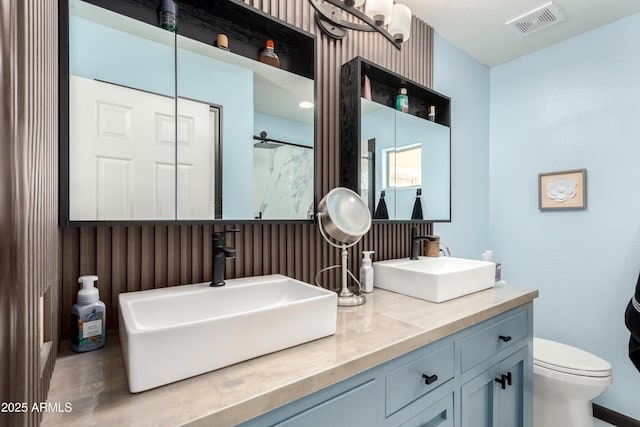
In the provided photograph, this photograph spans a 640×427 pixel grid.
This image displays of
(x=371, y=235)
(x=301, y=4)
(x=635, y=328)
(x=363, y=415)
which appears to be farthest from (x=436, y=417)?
(x=301, y=4)

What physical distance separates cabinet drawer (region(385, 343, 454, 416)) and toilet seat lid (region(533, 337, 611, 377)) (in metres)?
1.02

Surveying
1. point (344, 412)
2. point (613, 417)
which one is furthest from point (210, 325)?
point (613, 417)

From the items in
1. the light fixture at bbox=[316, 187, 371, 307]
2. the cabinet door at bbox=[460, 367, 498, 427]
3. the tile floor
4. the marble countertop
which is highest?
the light fixture at bbox=[316, 187, 371, 307]

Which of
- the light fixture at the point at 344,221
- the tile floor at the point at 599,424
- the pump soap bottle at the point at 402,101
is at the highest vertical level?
the pump soap bottle at the point at 402,101

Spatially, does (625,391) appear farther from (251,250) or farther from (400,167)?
(251,250)

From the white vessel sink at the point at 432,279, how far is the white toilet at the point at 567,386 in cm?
65

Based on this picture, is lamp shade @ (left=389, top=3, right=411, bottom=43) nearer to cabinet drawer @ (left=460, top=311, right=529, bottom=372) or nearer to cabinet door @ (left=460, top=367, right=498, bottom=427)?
cabinet drawer @ (left=460, top=311, right=529, bottom=372)

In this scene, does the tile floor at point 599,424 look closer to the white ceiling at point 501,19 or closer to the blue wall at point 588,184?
the blue wall at point 588,184

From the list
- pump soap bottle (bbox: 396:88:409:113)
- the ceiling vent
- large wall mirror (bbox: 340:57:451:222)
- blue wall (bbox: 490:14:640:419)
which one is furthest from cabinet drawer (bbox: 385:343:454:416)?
the ceiling vent

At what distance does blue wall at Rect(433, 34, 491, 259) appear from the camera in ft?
6.85

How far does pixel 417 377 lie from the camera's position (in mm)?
909

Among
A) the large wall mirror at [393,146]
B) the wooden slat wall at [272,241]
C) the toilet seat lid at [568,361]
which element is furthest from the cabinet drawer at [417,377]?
the toilet seat lid at [568,361]

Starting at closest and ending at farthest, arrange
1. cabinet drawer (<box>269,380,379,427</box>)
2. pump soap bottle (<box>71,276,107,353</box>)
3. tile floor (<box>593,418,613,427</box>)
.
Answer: cabinet drawer (<box>269,380,379,427</box>) < pump soap bottle (<box>71,276,107,353</box>) < tile floor (<box>593,418,613,427</box>)

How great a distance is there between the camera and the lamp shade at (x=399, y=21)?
4.67 ft
